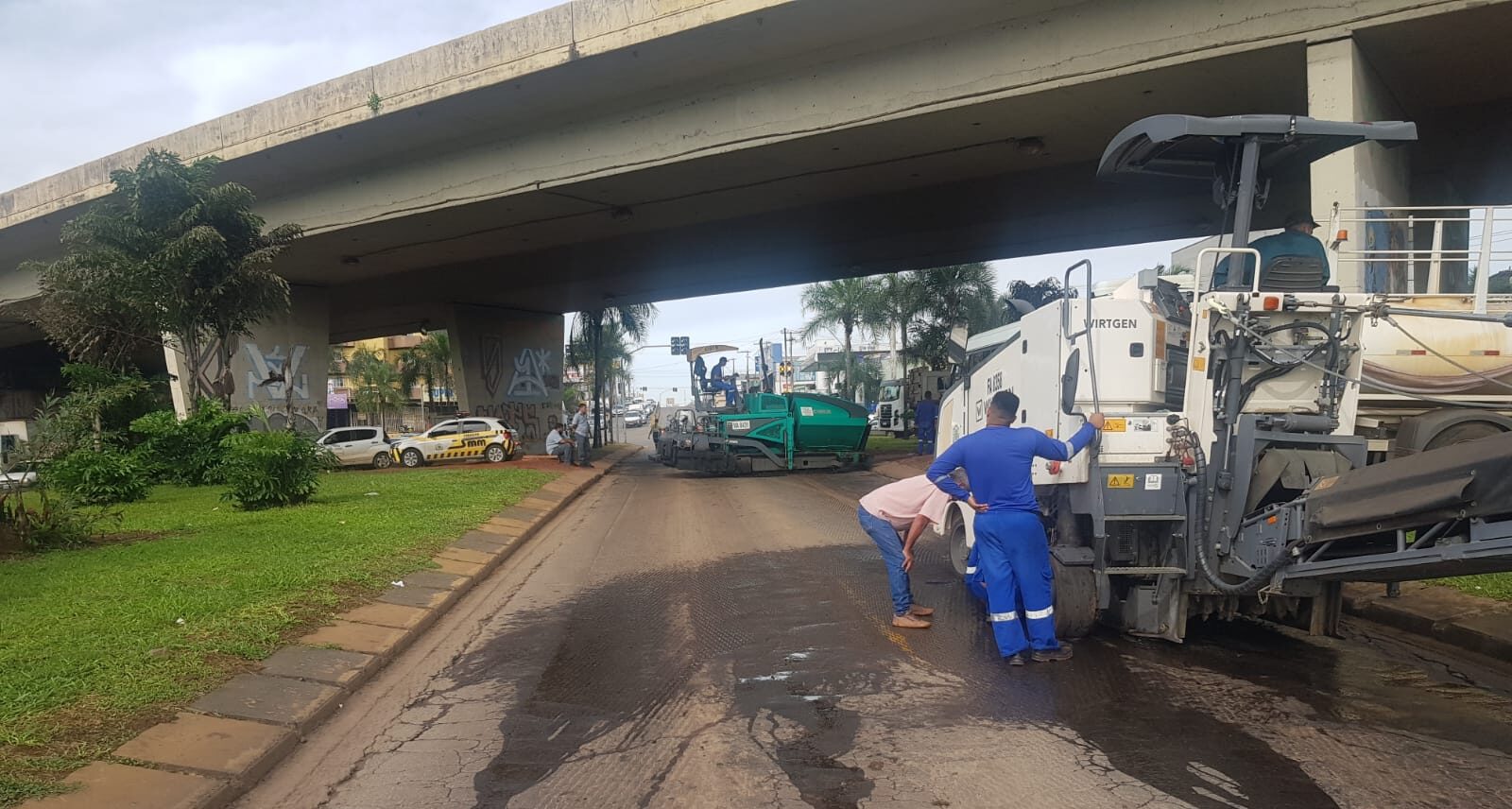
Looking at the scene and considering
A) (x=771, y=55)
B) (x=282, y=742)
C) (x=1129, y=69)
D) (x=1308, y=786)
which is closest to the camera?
(x=1308, y=786)

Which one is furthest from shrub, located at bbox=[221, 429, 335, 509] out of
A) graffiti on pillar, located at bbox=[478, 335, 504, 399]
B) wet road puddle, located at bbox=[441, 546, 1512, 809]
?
graffiti on pillar, located at bbox=[478, 335, 504, 399]

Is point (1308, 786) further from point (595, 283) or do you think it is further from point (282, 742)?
point (595, 283)

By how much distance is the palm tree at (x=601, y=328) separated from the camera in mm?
38469

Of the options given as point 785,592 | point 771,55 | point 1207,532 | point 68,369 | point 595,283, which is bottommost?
point 785,592

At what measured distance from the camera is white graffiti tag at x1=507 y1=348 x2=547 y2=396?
34656 millimetres

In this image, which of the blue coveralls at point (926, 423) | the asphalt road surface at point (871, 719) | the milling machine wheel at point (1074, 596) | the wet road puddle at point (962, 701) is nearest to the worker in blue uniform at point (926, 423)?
the blue coveralls at point (926, 423)

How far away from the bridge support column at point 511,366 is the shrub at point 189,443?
47.3ft

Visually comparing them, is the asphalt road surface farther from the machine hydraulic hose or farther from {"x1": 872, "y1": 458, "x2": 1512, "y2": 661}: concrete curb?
the machine hydraulic hose

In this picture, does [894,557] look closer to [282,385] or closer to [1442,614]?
[1442,614]

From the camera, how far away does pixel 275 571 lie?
8.41 metres

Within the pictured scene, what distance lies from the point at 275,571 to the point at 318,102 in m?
13.4

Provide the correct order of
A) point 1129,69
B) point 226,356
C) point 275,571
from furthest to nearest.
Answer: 1. point 226,356
2. point 1129,69
3. point 275,571

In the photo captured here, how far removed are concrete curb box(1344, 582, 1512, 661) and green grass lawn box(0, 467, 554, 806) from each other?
7941 mm

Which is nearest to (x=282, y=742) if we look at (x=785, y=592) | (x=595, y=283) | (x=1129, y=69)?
(x=785, y=592)
